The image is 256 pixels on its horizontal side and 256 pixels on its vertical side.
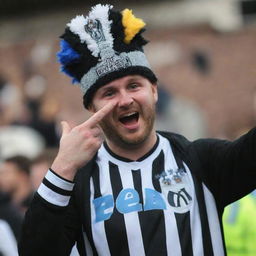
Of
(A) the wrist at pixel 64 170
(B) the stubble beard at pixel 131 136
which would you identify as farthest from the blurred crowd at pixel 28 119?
(A) the wrist at pixel 64 170

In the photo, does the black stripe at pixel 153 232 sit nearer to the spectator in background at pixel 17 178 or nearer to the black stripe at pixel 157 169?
the black stripe at pixel 157 169

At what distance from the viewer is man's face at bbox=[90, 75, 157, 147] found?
10.6ft

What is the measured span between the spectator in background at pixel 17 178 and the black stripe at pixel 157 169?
3488mm

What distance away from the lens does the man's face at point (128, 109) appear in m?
3.23

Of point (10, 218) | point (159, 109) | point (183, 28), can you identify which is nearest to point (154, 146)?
point (10, 218)

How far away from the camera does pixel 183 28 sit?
486 inches

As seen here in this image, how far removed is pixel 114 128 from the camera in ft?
10.7

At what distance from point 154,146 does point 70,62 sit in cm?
63

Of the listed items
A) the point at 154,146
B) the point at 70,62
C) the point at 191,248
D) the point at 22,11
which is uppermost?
the point at 22,11

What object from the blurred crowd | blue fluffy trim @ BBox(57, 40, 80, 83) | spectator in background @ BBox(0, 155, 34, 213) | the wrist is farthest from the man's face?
the blurred crowd

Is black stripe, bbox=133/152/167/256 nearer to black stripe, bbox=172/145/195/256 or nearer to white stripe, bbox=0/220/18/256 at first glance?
black stripe, bbox=172/145/195/256

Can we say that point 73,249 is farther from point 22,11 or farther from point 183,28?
point 22,11

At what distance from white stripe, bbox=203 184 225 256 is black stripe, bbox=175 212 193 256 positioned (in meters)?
0.13

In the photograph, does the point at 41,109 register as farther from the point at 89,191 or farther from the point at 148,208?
the point at 148,208
